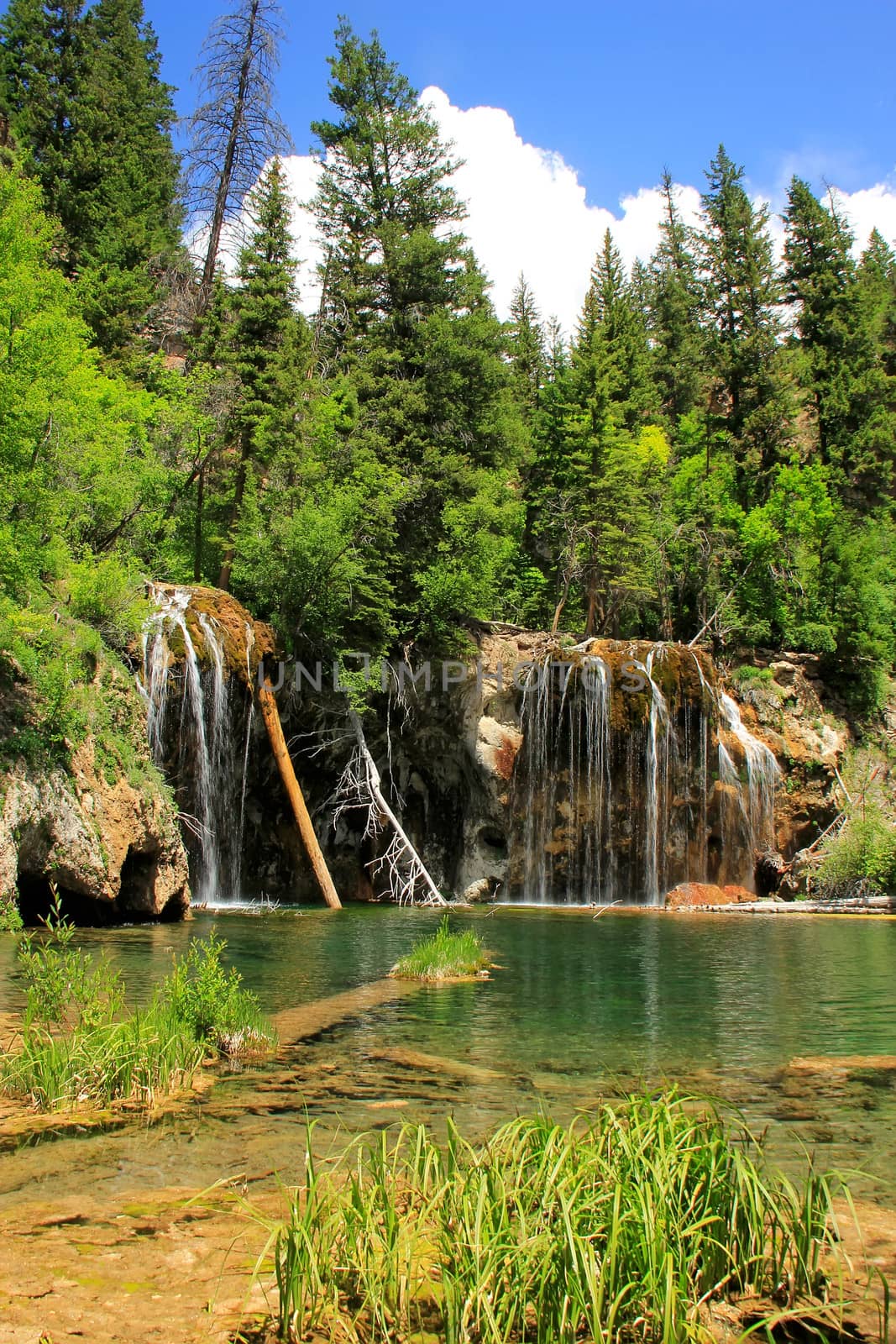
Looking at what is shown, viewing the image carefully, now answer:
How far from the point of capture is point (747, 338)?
128 ft

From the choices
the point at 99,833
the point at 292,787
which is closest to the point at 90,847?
the point at 99,833

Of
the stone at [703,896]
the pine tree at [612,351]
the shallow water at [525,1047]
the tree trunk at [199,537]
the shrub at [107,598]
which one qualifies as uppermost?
the pine tree at [612,351]

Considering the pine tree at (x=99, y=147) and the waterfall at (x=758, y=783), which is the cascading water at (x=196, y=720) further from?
the waterfall at (x=758, y=783)

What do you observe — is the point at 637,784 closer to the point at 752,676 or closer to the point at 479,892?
the point at 479,892

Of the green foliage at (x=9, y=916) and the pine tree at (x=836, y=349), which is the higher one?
the pine tree at (x=836, y=349)

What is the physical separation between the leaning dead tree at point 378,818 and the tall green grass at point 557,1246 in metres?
17.9

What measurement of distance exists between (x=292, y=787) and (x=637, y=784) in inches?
389

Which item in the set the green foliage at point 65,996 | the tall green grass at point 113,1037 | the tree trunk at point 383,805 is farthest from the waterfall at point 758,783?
the green foliage at point 65,996

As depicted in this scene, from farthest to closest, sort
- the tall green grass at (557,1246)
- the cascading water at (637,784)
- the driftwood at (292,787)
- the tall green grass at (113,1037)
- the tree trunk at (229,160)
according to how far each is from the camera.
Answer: the tree trunk at (229,160) → the cascading water at (637,784) → the driftwood at (292,787) → the tall green grass at (113,1037) → the tall green grass at (557,1246)

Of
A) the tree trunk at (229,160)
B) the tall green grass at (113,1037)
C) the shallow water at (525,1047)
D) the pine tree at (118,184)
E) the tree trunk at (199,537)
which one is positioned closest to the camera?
the shallow water at (525,1047)

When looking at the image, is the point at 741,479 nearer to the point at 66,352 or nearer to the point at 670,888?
the point at 670,888

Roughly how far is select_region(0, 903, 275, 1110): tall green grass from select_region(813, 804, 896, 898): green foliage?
19.5m

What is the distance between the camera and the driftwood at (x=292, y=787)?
72.9 feet

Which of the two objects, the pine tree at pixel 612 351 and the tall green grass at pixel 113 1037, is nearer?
the tall green grass at pixel 113 1037
